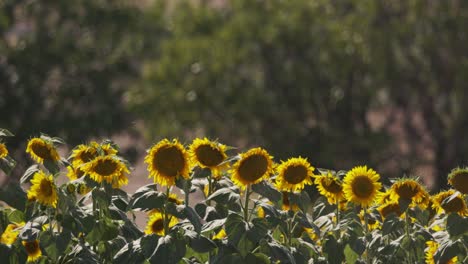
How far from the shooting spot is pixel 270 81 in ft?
54.5

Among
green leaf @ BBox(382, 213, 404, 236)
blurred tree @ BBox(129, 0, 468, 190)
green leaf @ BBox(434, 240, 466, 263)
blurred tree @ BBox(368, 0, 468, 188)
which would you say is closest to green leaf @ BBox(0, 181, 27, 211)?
green leaf @ BBox(382, 213, 404, 236)

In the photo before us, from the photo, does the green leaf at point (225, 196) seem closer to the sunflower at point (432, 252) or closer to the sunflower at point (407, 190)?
the sunflower at point (407, 190)

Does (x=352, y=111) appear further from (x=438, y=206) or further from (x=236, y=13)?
(x=438, y=206)

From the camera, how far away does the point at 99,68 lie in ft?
51.2

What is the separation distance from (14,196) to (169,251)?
664 mm

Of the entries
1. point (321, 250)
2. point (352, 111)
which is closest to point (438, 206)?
point (321, 250)

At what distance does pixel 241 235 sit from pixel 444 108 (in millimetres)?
13085

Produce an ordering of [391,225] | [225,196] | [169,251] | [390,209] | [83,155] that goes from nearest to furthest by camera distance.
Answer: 1. [169,251]
2. [225,196]
3. [391,225]
4. [83,155]
5. [390,209]

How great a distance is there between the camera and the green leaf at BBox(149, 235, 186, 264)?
3.76 metres

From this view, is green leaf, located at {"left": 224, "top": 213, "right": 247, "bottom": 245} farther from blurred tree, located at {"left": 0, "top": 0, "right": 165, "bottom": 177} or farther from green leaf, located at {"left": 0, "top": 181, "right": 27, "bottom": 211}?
blurred tree, located at {"left": 0, "top": 0, "right": 165, "bottom": 177}

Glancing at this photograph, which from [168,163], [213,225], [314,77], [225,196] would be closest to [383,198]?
[225,196]

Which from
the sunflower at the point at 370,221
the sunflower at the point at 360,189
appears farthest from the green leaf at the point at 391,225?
the sunflower at the point at 370,221

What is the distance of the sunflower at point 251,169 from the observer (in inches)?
156

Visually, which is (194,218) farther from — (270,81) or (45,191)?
(270,81)
